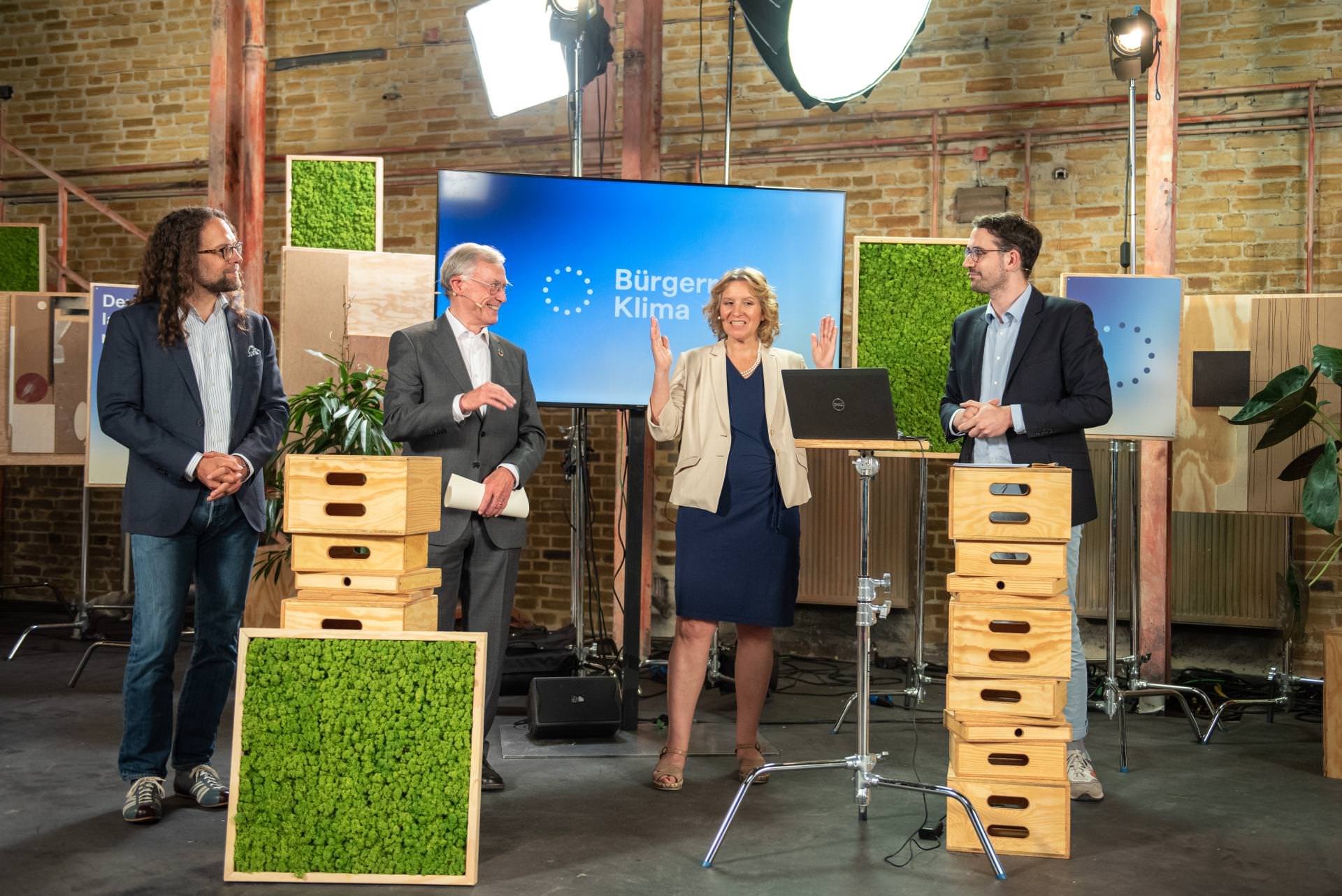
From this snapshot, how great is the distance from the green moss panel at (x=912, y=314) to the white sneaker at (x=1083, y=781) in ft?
5.14

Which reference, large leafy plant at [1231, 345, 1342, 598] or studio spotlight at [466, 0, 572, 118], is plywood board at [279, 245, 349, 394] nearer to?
studio spotlight at [466, 0, 572, 118]

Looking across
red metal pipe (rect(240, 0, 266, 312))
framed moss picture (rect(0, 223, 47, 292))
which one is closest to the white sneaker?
red metal pipe (rect(240, 0, 266, 312))

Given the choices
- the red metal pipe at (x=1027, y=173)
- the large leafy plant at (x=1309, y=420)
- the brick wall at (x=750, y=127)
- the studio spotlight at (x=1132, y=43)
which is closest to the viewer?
the large leafy plant at (x=1309, y=420)

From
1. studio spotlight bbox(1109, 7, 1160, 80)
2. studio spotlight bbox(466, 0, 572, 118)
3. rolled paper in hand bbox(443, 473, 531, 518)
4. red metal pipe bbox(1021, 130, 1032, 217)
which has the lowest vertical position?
rolled paper in hand bbox(443, 473, 531, 518)

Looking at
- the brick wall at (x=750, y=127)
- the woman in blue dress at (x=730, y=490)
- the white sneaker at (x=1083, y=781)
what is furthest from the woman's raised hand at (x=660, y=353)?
the brick wall at (x=750, y=127)

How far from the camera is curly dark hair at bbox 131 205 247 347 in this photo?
3.31 m

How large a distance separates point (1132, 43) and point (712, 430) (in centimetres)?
268

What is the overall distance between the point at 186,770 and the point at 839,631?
383 cm

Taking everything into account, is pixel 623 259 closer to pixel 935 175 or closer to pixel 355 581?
pixel 355 581

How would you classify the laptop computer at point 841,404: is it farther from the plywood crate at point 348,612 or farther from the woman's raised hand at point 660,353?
the plywood crate at point 348,612

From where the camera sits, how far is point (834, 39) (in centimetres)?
475

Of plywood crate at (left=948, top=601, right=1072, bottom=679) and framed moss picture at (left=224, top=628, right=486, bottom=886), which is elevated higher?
plywood crate at (left=948, top=601, right=1072, bottom=679)

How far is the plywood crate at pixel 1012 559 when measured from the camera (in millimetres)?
3156

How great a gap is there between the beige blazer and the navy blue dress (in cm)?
3
